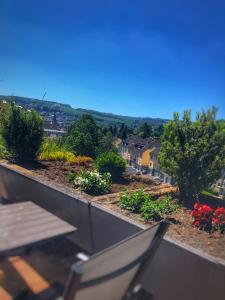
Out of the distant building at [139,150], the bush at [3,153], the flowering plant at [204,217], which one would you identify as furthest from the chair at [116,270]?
the distant building at [139,150]

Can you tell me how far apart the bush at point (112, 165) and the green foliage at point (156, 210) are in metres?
1.66

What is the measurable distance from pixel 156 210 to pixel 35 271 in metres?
1.46

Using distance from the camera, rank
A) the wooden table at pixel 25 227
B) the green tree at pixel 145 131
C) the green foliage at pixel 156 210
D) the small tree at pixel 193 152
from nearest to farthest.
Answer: the wooden table at pixel 25 227
the green foliage at pixel 156 210
the small tree at pixel 193 152
the green tree at pixel 145 131

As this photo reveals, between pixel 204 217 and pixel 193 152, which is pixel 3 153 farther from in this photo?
pixel 204 217

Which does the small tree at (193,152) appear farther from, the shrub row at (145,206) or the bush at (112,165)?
the bush at (112,165)

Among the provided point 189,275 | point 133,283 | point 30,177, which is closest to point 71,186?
point 30,177

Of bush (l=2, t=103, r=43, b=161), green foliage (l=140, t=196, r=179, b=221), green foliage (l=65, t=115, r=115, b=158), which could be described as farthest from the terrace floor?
green foliage (l=65, t=115, r=115, b=158)

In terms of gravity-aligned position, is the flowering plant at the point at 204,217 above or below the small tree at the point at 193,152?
below

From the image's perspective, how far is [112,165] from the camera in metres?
5.22

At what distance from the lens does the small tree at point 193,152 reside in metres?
4.07

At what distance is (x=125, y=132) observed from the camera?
10450 centimetres

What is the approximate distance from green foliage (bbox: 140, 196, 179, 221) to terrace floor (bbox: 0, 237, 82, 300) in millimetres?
922

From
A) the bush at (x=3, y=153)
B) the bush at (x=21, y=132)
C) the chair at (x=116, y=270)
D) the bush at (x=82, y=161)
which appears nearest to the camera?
the chair at (x=116, y=270)

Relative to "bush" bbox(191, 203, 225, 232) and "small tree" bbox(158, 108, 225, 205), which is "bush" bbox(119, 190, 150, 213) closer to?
"bush" bbox(191, 203, 225, 232)
